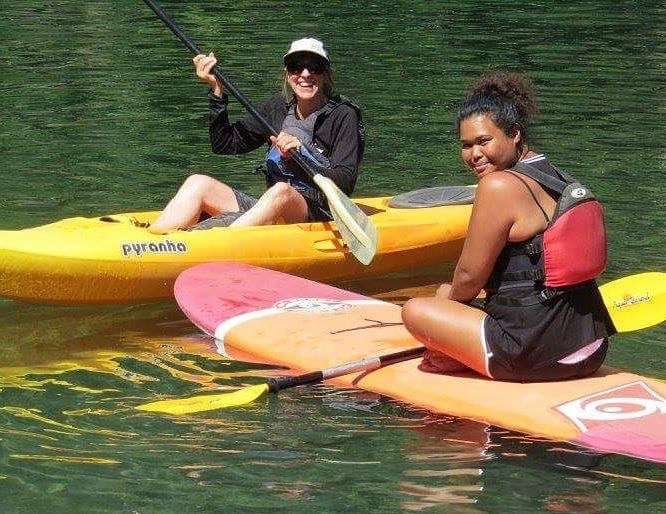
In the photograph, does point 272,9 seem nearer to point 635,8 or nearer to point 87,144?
point 635,8

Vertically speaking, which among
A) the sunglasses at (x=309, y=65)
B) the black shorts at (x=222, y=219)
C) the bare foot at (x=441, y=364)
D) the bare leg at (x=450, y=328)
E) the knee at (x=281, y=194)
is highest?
the sunglasses at (x=309, y=65)

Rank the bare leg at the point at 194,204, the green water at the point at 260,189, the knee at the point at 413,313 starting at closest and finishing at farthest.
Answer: the green water at the point at 260,189 → the knee at the point at 413,313 → the bare leg at the point at 194,204

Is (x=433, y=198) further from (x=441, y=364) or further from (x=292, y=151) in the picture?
(x=441, y=364)

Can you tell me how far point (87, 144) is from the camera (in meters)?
9.49

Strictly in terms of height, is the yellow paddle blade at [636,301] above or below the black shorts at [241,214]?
below

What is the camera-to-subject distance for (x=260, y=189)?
8398mm

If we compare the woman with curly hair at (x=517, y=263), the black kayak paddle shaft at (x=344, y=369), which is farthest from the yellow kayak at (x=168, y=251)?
the woman with curly hair at (x=517, y=263)

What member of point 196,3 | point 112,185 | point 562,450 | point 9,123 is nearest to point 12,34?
point 196,3

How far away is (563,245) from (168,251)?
228 centimetres

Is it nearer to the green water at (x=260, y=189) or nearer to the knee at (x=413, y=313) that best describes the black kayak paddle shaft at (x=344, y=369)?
the green water at (x=260, y=189)

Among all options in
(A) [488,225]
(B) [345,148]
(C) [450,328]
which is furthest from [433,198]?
(A) [488,225]

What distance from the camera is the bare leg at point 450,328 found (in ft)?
14.9

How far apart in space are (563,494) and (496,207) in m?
0.91

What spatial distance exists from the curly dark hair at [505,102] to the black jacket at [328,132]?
2.01 m
